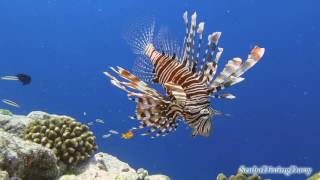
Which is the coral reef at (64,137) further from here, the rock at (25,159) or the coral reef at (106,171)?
the rock at (25,159)

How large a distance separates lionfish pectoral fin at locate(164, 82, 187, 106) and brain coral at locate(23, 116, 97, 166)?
171 centimetres

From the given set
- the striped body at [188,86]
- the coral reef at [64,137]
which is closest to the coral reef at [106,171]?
the coral reef at [64,137]

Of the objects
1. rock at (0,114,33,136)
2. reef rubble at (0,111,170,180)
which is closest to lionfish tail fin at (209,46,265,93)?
reef rubble at (0,111,170,180)

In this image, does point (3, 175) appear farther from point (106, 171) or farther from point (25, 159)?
point (106, 171)

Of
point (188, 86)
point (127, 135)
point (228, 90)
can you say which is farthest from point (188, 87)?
point (228, 90)

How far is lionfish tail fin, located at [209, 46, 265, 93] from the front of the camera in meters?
3.52

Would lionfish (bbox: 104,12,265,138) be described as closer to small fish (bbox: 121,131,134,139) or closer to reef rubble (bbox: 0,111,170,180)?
small fish (bbox: 121,131,134,139)

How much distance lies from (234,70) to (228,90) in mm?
35331

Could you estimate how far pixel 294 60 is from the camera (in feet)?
119

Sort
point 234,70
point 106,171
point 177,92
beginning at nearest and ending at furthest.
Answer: point 177,92
point 234,70
point 106,171

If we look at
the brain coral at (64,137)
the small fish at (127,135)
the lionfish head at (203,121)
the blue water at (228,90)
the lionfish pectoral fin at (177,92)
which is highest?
the blue water at (228,90)

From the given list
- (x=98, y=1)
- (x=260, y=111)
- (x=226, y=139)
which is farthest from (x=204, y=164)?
(x=98, y=1)

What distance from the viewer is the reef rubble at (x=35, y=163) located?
3328 millimetres

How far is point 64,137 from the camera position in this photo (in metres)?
4.95
